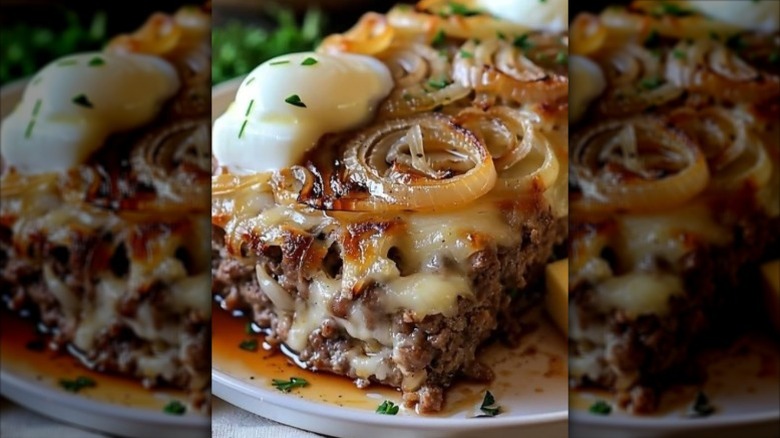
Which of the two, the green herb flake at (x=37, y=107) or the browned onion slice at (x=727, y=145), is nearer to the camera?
the browned onion slice at (x=727, y=145)

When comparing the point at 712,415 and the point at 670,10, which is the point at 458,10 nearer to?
the point at 670,10

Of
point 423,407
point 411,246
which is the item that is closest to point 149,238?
point 411,246

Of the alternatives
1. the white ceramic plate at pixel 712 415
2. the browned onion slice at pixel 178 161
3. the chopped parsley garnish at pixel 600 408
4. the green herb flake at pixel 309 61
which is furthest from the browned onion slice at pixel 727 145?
the browned onion slice at pixel 178 161

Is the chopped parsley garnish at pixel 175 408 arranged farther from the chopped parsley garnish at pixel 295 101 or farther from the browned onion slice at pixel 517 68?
the browned onion slice at pixel 517 68

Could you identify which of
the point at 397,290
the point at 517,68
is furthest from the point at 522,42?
the point at 397,290

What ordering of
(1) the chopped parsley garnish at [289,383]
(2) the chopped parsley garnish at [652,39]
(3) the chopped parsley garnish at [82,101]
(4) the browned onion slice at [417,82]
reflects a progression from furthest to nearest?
1. (2) the chopped parsley garnish at [652,39]
2. (3) the chopped parsley garnish at [82,101]
3. (4) the browned onion slice at [417,82]
4. (1) the chopped parsley garnish at [289,383]

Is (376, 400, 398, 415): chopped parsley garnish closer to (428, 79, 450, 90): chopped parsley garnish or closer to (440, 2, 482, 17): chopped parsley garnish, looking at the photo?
(428, 79, 450, 90): chopped parsley garnish
